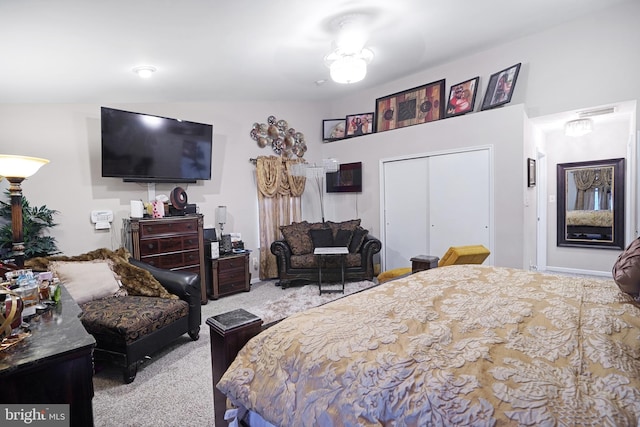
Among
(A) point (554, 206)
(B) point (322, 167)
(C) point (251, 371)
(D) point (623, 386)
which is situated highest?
(B) point (322, 167)

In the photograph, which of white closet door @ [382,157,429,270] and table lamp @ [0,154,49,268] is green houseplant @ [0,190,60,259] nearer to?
table lamp @ [0,154,49,268]

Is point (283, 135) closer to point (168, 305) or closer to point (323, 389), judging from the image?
point (168, 305)

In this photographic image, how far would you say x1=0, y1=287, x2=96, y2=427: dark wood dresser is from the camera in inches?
41.0

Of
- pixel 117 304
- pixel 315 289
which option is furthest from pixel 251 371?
pixel 315 289

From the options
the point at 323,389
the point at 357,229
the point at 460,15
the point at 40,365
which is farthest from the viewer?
the point at 357,229

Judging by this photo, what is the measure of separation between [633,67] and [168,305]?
16.6ft

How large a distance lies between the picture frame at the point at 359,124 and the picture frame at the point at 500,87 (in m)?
1.75

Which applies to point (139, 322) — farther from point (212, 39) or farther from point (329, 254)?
point (329, 254)

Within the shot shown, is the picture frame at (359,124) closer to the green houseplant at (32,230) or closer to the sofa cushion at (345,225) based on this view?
the sofa cushion at (345,225)

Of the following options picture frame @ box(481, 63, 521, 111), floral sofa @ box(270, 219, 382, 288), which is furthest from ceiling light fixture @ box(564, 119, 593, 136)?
floral sofa @ box(270, 219, 382, 288)

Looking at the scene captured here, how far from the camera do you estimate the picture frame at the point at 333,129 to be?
18.5 ft

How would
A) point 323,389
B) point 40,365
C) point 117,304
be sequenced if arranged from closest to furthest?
point 323,389, point 40,365, point 117,304

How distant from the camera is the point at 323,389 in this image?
3.11 ft

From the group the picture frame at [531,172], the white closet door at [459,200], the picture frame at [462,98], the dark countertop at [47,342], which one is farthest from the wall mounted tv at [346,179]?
the dark countertop at [47,342]
